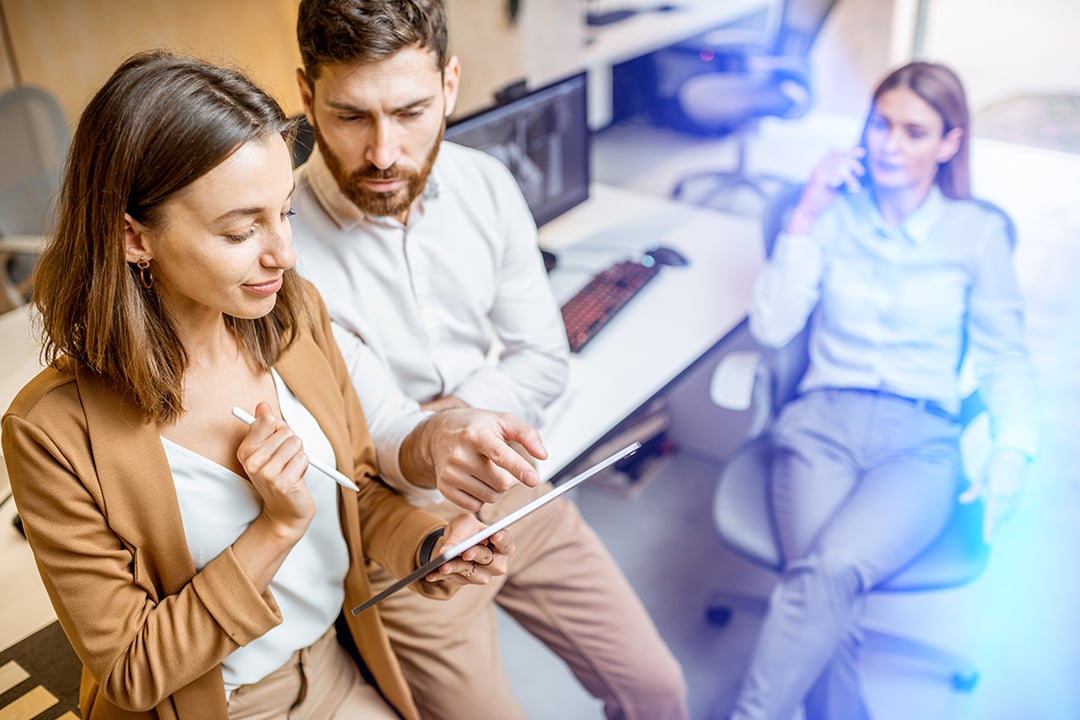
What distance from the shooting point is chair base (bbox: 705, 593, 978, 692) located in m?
1.88

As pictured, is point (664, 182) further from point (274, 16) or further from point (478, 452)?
point (478, 452)

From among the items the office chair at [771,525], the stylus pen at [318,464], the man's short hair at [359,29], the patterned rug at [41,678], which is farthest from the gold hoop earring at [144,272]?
the office chair at [771,525]

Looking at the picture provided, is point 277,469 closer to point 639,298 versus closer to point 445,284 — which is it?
point 445,284

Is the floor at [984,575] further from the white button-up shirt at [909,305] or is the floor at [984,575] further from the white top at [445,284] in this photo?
the white top at [445,284]

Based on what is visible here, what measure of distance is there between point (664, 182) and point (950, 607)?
216 cm

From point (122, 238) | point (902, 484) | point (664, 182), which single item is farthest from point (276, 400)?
point (664, 182)

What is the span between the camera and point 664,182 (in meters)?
3.82

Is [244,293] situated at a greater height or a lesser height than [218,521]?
greater

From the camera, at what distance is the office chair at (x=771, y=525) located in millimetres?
1671

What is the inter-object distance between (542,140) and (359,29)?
88cm

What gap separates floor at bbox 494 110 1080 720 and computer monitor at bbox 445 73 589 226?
0.56 meters

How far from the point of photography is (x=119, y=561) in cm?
97

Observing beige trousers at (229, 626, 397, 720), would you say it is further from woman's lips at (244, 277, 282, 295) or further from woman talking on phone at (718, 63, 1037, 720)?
woman talking on phone at (718, 63, 1037, 720)

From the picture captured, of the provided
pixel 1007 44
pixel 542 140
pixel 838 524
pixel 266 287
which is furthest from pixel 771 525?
pixel 1007 44
